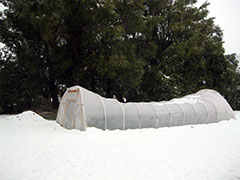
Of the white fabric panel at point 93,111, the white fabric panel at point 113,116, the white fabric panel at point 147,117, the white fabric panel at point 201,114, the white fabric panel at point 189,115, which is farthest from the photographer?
the white fabric panel at point 201,114

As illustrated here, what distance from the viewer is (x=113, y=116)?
35.9 ft

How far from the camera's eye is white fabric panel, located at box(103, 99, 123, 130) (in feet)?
35.5

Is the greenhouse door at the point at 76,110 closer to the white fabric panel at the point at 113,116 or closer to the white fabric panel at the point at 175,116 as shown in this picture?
the white fabric panel at the point at 113,116

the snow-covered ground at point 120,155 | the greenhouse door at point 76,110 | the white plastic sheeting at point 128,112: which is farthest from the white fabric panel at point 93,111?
the snow-covered ground at point 120,155

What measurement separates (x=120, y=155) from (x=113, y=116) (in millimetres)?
4251

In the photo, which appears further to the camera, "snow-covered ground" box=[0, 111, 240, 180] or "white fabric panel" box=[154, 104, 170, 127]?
"white fabric panel" box=[154, 104, 170, 127]

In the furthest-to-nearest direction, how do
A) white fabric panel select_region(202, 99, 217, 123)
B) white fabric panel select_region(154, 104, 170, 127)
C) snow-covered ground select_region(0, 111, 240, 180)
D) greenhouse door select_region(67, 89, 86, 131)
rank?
1. white fabric panel select_region(202, 99, 217, 123)
2. white fabric panel select_region(154, 104, 170, 127)
3. greenhouse door select_region(67, 89, 86, 131)
4. snow-covered ground select_region(0, 111, 240, 180)

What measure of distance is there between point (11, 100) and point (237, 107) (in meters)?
27.5

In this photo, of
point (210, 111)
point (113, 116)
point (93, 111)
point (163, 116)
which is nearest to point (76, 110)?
point (93, 111)

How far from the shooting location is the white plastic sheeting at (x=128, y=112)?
10.7 m

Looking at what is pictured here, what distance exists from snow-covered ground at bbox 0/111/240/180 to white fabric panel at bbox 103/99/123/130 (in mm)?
508

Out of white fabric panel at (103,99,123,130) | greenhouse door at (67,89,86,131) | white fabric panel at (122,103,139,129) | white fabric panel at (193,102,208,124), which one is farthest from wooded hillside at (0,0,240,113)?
white fabric panel at (193,102,208,124)

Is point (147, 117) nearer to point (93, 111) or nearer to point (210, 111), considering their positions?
point (93, 111)

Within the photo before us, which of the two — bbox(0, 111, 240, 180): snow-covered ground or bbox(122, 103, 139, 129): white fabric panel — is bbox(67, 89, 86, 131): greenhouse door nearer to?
bbox(0, 111, 240, 180): snow-covered ground
